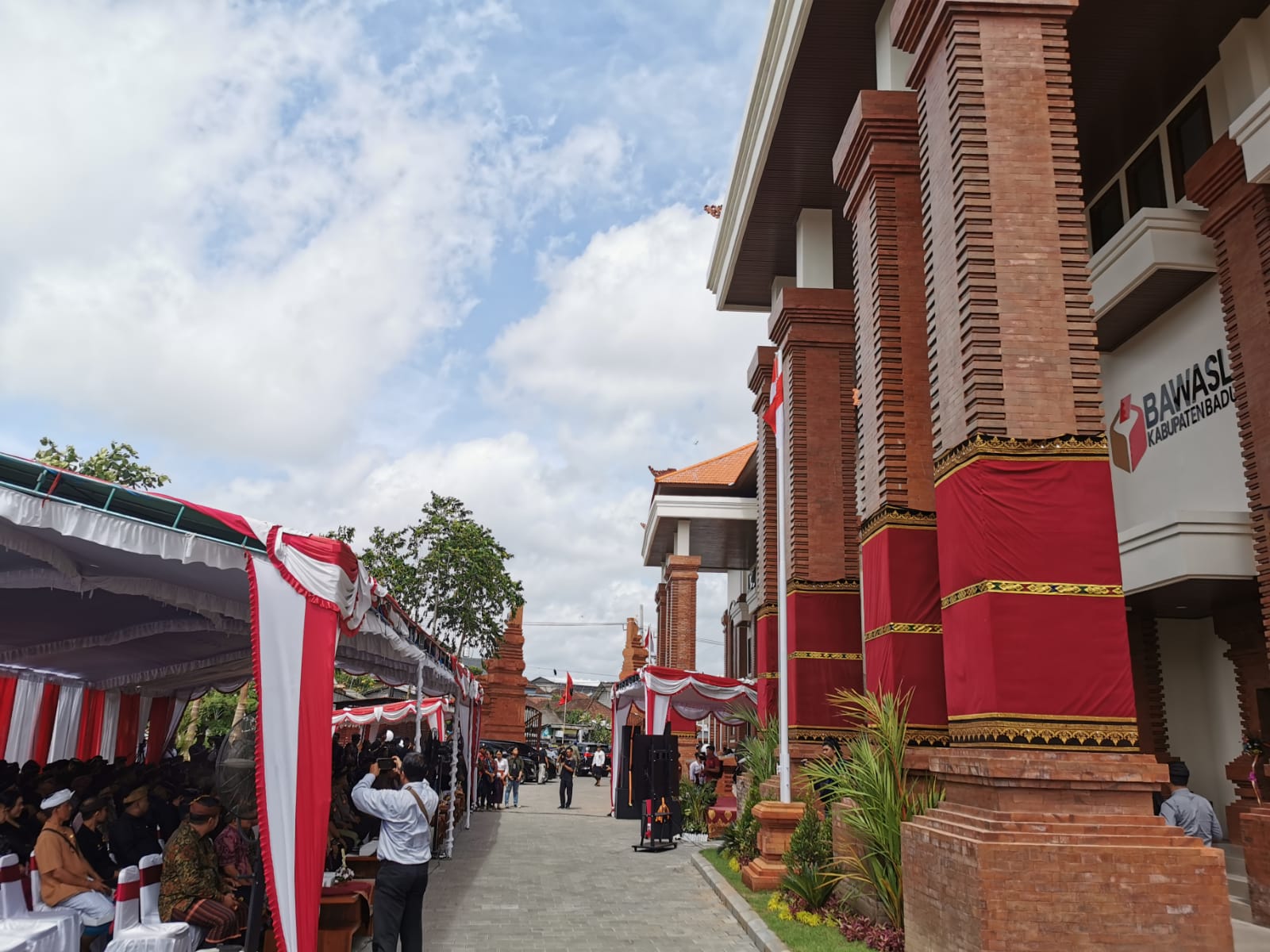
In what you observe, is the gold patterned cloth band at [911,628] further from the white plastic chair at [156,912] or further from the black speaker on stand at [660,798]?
the black speaker on stand at [660,798]

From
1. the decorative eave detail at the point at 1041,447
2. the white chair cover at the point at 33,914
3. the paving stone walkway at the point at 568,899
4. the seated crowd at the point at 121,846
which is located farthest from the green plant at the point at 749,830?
the white chair cover at the point at 33,914

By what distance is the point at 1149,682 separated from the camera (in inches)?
628

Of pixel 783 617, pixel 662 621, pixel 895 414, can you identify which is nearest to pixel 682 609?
pixel 662 621

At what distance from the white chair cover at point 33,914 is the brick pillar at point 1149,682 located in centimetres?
1483

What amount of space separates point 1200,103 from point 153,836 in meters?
14.8

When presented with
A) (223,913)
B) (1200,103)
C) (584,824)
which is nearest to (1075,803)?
(223,913)

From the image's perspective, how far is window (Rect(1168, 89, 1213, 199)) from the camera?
12898mm

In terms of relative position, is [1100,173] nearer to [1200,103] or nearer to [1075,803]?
[1200,103]

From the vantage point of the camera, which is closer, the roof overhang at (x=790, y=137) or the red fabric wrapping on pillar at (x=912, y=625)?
the red fabric wrapping on pillar at (x=912, y=625)

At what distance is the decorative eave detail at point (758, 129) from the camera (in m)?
12.8

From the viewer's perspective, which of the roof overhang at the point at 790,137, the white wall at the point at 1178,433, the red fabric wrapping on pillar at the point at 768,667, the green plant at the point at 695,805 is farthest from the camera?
the green plant at the point at 695,805

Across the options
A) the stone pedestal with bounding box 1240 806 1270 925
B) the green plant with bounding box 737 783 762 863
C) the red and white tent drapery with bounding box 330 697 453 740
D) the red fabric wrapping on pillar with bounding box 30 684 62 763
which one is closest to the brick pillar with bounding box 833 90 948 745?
the stone pedestal with bounding box 1240 806 1270 925

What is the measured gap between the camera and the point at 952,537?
7812 mm

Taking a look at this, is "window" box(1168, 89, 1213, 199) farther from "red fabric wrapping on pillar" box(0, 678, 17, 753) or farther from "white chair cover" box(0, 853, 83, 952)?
"red fabric wrapping on pillar" box(0, 678, 17, 753)
